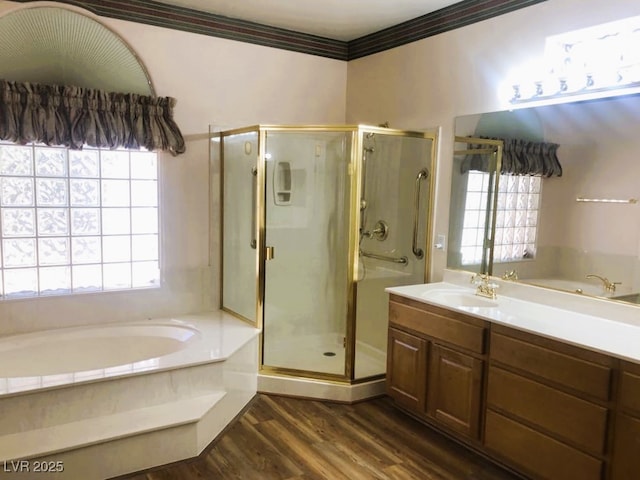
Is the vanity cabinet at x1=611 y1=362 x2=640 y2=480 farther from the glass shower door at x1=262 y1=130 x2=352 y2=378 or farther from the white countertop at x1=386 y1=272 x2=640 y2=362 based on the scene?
the glass shower door at x1=262 y1=130 x2=352 y2=378

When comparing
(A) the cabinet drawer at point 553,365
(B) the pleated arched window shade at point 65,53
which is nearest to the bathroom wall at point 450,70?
(A) the cabinet drawer at point 553,365

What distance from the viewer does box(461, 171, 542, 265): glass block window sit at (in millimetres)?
2855

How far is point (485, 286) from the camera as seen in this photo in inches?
118

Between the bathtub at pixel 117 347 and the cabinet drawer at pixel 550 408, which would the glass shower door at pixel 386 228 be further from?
the cabinet drawer at pixel 550 408

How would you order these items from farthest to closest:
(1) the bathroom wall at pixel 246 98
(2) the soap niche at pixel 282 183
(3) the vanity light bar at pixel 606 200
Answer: (2) the soap niche at pixel 282 183
(1) the bathroom wall at pixel 246 98
(3) the vanity light bar at pixel 606 200

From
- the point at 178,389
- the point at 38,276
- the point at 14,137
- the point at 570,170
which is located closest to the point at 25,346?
the point at 38,276

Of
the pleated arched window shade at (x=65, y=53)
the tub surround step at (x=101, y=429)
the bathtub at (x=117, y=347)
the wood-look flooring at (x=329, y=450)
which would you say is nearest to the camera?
the tub surround step at (x=101, y=429)

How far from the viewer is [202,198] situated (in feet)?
12.2

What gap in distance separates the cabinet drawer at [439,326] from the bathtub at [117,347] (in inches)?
41.7

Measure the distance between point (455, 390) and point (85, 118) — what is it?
9.33 ft

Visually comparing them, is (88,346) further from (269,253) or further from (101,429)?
(269,253)

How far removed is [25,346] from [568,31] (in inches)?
144

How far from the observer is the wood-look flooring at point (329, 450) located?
2.49m

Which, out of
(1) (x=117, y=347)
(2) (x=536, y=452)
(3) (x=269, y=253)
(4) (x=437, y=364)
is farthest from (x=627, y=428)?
(1) (x=117, y=347)
